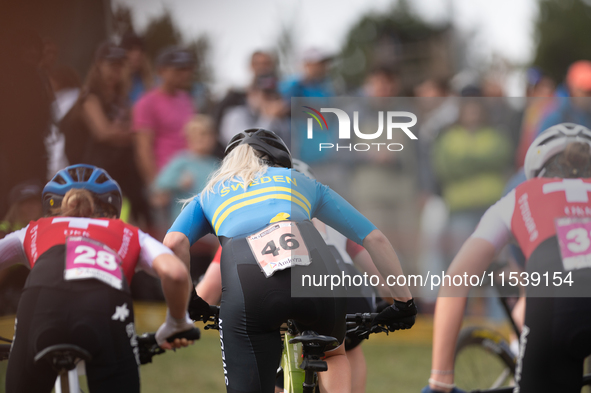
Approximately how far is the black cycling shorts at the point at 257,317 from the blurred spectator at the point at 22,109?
3749 millimetres

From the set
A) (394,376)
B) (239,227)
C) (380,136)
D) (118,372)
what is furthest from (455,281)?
(394,376)

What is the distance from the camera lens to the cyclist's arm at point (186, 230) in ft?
12.8

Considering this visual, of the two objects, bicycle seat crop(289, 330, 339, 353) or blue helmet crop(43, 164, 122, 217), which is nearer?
bicycle seat crop(289, 330, 339, 353)

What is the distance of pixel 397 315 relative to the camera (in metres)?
4.00

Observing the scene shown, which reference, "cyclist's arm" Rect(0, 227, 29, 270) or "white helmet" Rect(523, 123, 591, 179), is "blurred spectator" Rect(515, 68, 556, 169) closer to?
"white helmet" Rect(523, 123, 591, 179)

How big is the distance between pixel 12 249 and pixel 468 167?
16.8 ft

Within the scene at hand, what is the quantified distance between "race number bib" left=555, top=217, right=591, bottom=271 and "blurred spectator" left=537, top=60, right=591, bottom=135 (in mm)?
2500

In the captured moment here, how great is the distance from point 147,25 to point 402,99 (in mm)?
5291

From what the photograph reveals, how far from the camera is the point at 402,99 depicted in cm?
640

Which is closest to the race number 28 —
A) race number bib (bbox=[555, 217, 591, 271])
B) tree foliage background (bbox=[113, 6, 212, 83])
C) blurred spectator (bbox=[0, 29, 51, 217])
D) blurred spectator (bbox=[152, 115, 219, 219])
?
race number bib (bbox=[555, 217, 591, 271])

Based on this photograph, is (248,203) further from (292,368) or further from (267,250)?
(292,368)

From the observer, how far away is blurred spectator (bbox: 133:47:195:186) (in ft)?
25.9

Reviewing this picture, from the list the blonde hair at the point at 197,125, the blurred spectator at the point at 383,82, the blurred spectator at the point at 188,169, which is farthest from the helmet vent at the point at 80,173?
the blurred spectator at the point at 383,82

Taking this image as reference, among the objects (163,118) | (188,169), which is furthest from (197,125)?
(188,169)
